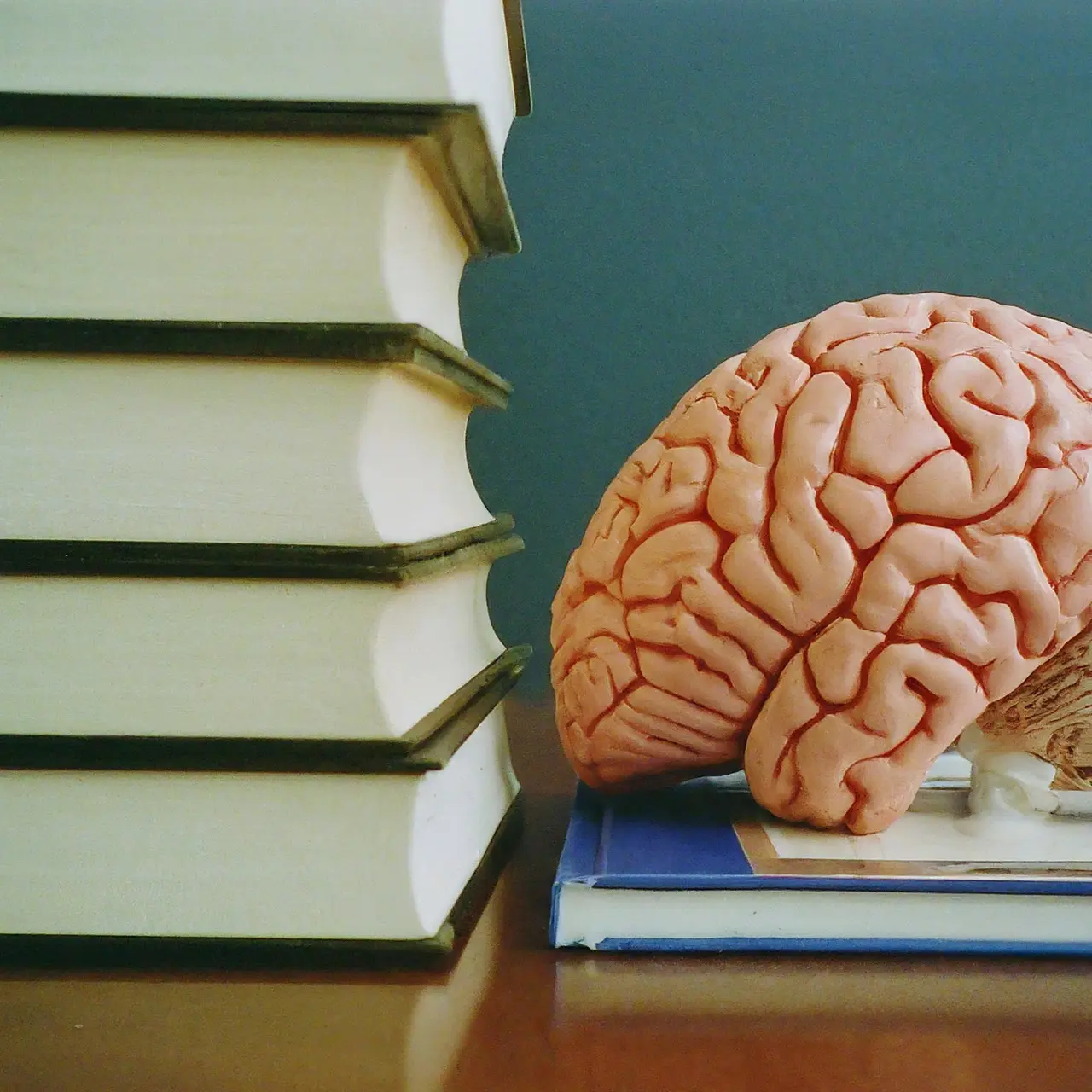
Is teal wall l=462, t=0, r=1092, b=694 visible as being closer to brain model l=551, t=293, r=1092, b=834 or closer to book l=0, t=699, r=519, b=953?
brain model l=551, t=293, r=1092, b=834

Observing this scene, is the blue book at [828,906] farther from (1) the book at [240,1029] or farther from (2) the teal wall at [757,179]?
(2) the teal wall at [757,179]

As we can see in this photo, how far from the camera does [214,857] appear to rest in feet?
1.44

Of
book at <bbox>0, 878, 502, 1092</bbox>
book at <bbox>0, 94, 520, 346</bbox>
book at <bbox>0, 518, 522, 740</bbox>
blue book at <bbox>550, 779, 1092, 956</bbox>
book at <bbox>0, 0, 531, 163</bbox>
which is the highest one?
book at <bbox>0, 0, 531, 163</bbox>

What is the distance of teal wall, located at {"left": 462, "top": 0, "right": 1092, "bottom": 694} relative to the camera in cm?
106

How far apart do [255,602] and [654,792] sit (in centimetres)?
34

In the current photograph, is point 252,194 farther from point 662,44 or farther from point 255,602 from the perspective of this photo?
point 662,44

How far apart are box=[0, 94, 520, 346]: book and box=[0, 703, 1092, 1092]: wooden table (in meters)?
0.30

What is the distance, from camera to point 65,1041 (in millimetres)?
377

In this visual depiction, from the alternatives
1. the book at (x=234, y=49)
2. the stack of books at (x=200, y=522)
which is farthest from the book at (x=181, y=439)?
the book at (x=234, y=49)

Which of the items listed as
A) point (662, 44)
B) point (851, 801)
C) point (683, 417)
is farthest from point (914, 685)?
point (662, 44)

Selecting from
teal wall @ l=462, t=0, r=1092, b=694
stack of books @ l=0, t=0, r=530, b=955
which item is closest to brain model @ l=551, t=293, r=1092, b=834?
stack of books @ l=0, t=0, r=530, b=955

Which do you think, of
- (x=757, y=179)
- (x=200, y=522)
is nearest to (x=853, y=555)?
(x=200, y=522)

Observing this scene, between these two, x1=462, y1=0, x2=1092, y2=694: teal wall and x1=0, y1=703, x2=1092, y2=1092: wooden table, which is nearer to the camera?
x1=0, y1=703, x2=1092, y2=1092: wooden table

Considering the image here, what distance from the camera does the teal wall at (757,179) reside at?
106cm
